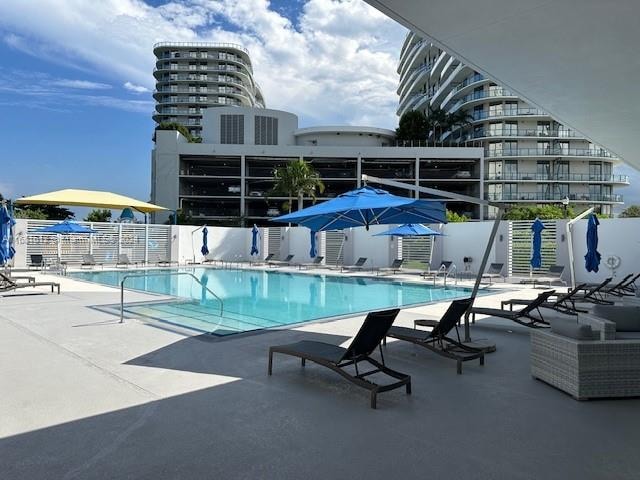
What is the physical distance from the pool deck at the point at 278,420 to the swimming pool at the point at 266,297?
2.46m

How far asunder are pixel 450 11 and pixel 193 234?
85.4ft

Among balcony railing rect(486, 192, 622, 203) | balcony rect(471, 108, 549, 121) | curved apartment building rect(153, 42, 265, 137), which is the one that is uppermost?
curved apartment building rect(153, 42, 265, 137)

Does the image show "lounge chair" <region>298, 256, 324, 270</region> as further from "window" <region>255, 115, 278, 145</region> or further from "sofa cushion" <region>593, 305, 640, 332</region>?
"window" <region>255, 115, 278, 145</region>

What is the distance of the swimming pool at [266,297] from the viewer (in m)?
9.11

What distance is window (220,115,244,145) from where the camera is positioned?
191 ft

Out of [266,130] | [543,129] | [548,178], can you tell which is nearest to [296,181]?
[266,130]

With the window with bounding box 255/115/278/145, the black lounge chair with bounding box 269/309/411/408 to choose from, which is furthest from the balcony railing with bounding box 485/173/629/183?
the black lounge chair with bounding box 269/309/411/408

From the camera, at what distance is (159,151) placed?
5175 cm

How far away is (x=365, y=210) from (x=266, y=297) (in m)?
6.08

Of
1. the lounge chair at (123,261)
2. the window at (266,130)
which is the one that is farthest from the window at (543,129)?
the lounge chair at (123,261)

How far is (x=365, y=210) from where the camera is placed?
27.6 ft

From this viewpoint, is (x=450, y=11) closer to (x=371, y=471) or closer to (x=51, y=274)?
(x=371, y=471)

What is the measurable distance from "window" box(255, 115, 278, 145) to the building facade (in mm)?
122

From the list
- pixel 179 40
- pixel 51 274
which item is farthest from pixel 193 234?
pixel 179 40
